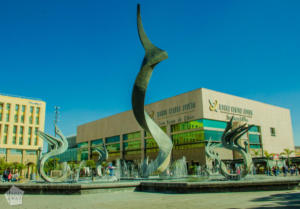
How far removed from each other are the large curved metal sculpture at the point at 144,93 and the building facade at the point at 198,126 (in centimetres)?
2529

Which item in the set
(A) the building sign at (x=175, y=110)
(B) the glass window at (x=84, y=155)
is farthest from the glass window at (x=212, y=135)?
(B) the glass window at (x=84, y=155)

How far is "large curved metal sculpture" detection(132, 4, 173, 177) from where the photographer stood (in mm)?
13805

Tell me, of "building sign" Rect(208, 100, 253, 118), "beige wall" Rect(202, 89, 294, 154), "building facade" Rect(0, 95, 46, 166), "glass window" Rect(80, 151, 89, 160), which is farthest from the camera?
"glass window" Rect(80, 151, 89, 160)

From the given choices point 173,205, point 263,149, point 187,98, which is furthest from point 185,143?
point 173,205

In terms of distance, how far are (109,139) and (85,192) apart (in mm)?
53812

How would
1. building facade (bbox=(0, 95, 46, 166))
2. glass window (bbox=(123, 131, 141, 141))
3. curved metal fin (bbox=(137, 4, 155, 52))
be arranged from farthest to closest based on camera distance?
glass window (bbox=(123, 131, 141, 141)), building facade (bbox=(0, 95, 46, 166)), curved metal fin (bbox=(137, 4, 155, 52))

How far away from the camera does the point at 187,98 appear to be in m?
45.5

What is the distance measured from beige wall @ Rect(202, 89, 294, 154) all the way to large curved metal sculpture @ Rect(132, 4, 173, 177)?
28.6 meters

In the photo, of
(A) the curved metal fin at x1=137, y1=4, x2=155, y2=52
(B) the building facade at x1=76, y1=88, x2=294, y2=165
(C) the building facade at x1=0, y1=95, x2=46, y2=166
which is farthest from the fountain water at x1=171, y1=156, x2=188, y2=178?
(C) the building facade at x1=0, y1=95, x2=46, y2=166

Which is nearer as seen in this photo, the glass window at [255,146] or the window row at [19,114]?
the glass window at [255,146]

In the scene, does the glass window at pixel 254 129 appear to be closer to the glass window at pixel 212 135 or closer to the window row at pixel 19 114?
the glass window at pixel 212 135

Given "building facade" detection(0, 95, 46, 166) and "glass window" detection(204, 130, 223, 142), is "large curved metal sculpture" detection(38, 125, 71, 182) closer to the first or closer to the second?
"glass window" detection(204, 130, 223, 142)

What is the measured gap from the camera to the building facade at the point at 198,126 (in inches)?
1690

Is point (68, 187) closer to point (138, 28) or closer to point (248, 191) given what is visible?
point (248, 191)
